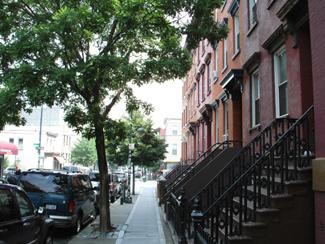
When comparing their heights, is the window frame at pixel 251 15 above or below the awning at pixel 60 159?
above

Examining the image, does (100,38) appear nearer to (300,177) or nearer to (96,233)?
(96,233)

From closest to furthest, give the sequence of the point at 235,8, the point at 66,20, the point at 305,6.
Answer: the point at 305,6 → the point at 66,20 → the point at 235,8

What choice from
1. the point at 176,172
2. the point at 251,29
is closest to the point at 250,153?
the point at 251,29

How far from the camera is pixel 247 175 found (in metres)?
7.83

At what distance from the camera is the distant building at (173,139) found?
80.8 metres

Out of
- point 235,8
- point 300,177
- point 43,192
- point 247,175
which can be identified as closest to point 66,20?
point 43,192

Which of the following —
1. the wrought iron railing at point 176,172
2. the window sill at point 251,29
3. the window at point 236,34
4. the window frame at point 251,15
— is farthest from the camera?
the wrought iron railing at point 176,172

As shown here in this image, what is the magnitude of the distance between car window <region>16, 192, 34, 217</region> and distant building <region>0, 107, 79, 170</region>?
150 feet

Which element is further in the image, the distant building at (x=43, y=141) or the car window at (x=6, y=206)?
the distant building at (x=43, y=141)

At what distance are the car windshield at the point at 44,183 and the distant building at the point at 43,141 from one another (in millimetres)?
40312

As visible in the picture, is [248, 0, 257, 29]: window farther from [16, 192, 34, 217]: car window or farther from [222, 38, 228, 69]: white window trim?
[16, 192, 34, 217]: car window

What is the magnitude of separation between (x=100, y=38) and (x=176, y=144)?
7121cm

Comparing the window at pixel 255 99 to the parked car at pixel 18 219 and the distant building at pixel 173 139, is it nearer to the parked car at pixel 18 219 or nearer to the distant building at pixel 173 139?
the parked car at pixel 18 219

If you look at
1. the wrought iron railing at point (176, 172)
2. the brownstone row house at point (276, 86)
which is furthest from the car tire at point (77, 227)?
the wrought iron railing at point (176, 172)
